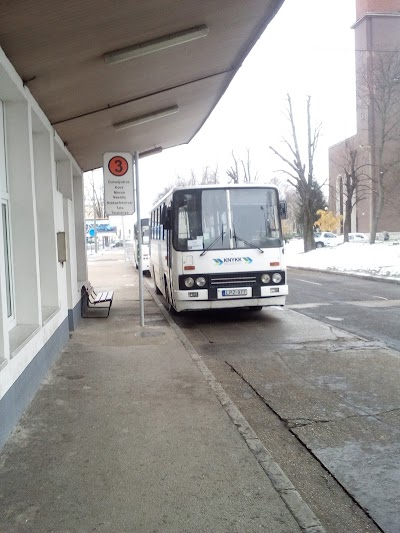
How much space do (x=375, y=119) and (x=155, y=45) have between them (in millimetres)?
43781

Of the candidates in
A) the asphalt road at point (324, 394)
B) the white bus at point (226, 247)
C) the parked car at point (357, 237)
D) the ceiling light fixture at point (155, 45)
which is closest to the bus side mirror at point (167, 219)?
the white bus at point (226, 247)

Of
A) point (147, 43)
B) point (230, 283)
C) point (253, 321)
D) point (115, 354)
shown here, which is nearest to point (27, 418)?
point (115, 354)

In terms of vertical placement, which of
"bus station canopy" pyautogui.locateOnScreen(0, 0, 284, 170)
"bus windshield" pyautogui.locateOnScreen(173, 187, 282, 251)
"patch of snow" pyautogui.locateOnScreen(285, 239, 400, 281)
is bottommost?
"patch of snow" pyautogui.locateOnScreen(285, 239, 400, 281)

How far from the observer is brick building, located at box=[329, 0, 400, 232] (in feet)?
105

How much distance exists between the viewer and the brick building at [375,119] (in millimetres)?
31938

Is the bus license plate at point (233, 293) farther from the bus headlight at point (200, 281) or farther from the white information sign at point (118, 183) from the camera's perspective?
the white information sign at point (118, 183)

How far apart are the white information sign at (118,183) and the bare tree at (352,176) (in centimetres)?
3079

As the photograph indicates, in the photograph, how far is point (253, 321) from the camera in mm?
11234

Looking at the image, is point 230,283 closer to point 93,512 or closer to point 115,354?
point 115,354

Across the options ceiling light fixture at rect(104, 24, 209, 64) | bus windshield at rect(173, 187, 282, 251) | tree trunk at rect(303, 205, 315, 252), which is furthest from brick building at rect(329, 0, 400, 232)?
ceiling light fixture at rect(104, 24, 209, 64)

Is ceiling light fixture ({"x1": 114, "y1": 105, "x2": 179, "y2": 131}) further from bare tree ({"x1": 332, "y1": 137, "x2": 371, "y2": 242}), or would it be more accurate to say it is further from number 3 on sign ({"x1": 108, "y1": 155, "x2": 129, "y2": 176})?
bare tree ({"x1": 332, "y1": 137, "x2": 371, "y2": 242})

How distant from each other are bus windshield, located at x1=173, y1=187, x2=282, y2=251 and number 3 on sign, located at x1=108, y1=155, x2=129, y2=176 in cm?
130

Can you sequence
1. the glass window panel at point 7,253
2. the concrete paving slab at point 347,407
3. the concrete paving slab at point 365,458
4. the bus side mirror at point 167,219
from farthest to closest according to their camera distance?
the bus side mirror at point 167,219
the glass window panel at point 7,253
the concrete paving slab at point 347,407
the concrete paving slab at point 365,458

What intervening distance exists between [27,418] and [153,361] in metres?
2.61
